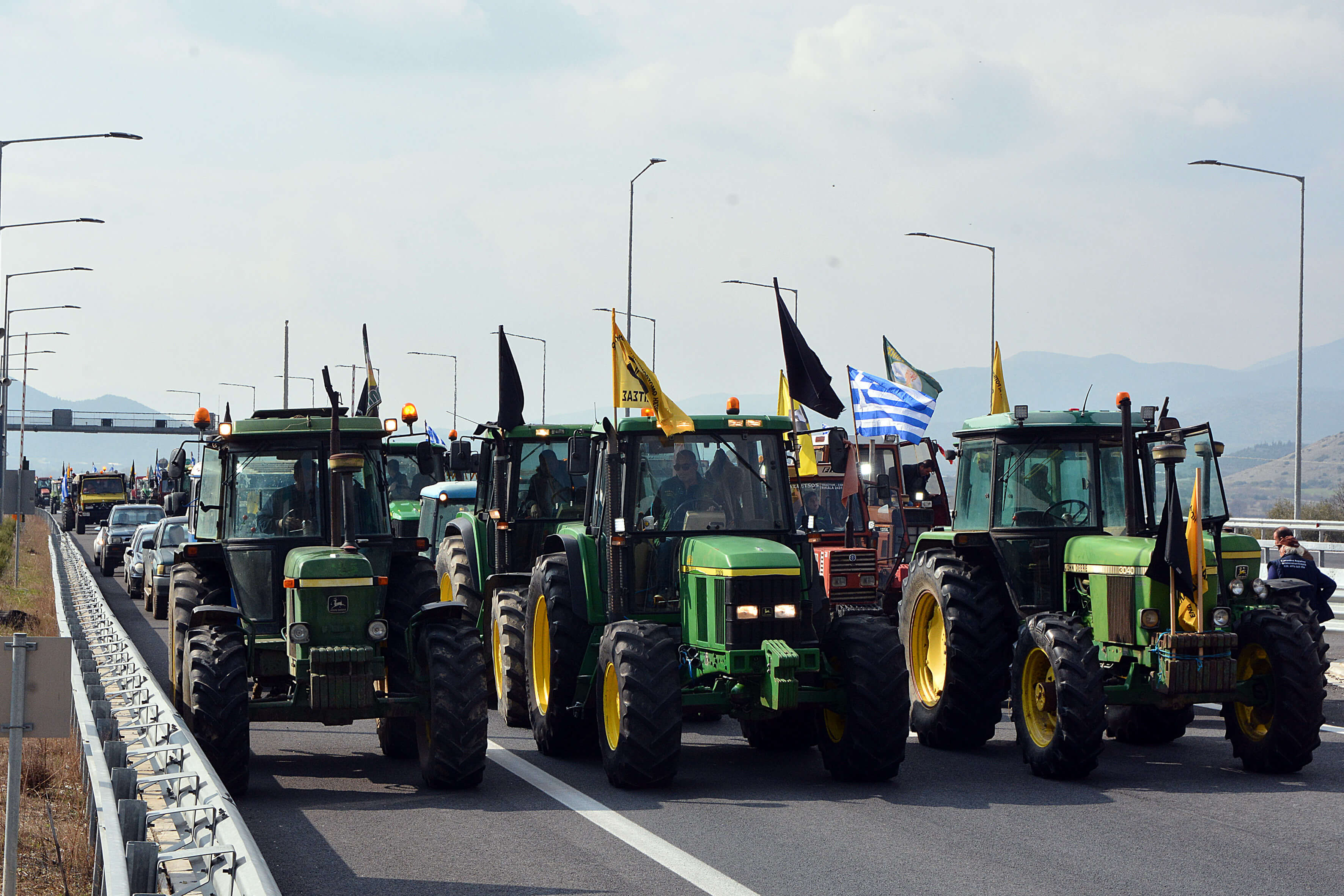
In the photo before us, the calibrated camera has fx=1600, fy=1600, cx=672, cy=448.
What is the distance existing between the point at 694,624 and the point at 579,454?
144 cm

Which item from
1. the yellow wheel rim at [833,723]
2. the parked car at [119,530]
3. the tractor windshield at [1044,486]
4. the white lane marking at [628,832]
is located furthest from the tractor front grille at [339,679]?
the parked car at [119,530]

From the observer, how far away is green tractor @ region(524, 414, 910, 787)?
10477 mm

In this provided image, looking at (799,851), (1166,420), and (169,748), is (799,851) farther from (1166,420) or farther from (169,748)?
(1166,420)

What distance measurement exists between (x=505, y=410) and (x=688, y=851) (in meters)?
8.46

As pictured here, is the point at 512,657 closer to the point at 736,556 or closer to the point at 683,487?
the point at 683,487

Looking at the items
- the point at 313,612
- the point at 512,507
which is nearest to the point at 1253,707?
the point at 313,612

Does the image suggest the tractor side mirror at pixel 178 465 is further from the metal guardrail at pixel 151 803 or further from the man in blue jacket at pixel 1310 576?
the man in blue jacket at pixel 1310 576

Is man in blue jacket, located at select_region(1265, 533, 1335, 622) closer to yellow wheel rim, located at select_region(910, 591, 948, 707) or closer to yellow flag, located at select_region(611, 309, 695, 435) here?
yellow wheel rim, located at select_region(910, 591, 948, 707)

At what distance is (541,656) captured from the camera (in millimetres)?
12758

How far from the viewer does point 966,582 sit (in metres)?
12.4

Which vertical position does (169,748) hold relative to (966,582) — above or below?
below

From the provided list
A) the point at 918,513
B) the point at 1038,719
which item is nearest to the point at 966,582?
the point at 1038,719

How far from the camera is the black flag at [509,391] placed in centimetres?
1641

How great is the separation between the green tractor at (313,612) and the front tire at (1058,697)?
12.5 ft
